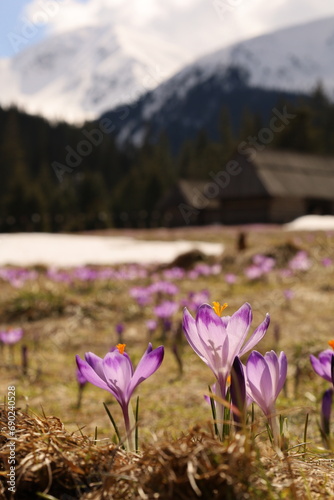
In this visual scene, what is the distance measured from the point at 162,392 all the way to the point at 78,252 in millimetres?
13275

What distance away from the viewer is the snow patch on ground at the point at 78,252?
13.9 m

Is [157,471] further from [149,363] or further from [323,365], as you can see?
[323,365]

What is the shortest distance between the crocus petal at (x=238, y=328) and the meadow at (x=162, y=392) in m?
0.17

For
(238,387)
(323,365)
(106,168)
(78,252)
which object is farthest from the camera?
(106,168)

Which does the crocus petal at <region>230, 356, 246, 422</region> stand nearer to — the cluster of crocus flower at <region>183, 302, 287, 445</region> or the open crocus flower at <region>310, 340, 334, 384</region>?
the cluster of crocus flower at <region>183, 302, 287, 445</region>

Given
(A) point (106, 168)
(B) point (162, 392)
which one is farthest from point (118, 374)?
(A) point (106, 168)

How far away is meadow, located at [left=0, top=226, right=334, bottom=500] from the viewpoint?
87 cm

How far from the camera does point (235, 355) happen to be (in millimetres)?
1135

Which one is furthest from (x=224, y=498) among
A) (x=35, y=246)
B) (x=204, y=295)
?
(x=35, y=246)

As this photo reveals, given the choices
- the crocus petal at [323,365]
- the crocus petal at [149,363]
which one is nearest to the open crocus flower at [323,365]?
the crocus petal at [323,365]

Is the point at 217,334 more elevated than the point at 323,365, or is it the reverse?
the point at 217,334

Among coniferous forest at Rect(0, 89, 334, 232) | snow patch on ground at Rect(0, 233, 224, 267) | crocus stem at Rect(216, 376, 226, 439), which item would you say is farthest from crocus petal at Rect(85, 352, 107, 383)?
coniferous forest at Rect(0, 89, 334, 232)

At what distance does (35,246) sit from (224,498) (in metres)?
17.6

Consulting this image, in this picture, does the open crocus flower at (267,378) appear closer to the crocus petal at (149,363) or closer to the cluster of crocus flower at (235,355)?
the cluster of crocus flower at (235,355)
